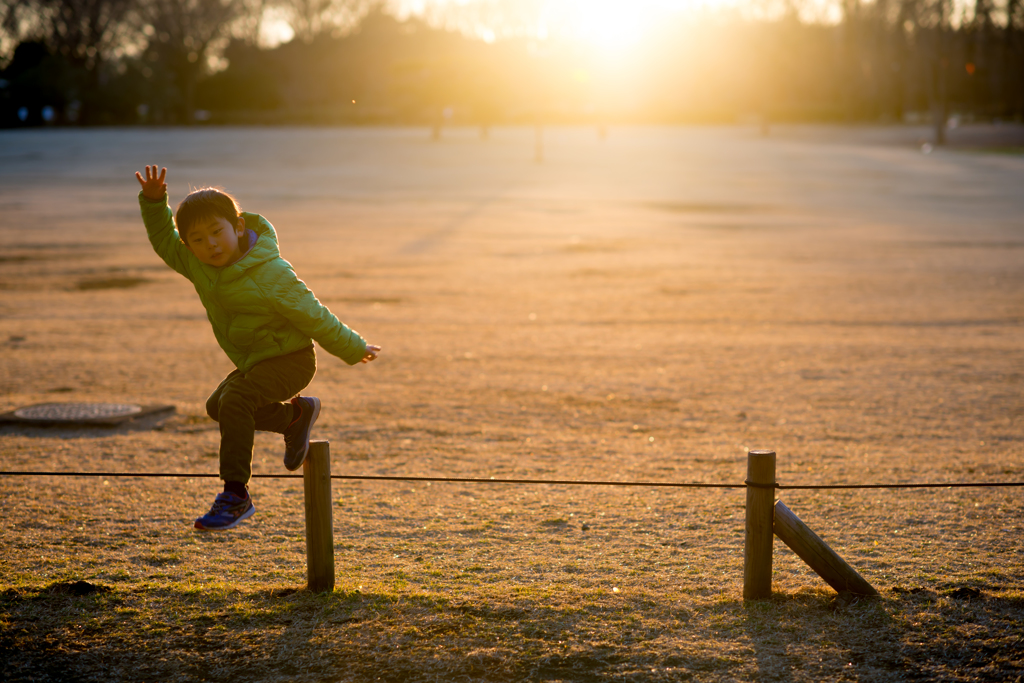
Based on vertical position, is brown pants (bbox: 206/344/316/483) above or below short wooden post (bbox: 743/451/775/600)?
above

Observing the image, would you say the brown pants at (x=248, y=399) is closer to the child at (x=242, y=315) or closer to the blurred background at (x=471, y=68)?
the child at (x=242, y=315)

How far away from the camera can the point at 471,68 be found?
58000 millimetres

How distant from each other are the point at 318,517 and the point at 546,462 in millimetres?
2360

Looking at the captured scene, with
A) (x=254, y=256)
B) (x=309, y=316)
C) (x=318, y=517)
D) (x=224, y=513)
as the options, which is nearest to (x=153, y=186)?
(x=254, y=256)

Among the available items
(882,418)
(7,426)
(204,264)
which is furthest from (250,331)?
(882,418)

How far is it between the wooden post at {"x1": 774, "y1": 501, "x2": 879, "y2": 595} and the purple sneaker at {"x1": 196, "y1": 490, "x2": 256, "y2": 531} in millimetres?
2202

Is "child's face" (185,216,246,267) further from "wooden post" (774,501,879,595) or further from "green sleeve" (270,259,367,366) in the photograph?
"wooden post" (774,501,879,595)

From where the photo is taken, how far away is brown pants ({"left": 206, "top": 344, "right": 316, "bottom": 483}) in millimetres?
3637

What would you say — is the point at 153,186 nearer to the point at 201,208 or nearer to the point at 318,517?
the point at 201,208

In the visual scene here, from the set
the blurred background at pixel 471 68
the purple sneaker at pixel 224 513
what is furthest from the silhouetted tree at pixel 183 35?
the purple sneaker at pixel 224 513

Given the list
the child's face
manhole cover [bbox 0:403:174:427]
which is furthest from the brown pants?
manhole cover [bbox 0:403:174:427]

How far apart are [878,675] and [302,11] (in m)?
73.2

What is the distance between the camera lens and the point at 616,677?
143 inches

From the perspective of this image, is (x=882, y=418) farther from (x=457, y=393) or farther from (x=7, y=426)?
(x=7, y=426)
